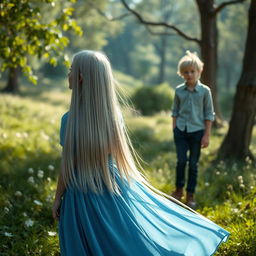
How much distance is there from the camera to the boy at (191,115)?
14.6ft

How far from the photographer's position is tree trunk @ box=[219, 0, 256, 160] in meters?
5.86

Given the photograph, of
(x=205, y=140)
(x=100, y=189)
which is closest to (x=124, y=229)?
(x=100, y=189)

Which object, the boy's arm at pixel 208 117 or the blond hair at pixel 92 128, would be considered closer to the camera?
the blond hair at pixel 92 128

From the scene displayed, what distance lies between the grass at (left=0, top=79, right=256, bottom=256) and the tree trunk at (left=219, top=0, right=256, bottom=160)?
35cm

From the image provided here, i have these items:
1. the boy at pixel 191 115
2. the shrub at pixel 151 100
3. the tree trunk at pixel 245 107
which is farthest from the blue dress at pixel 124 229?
the shrub at pixel 151 100

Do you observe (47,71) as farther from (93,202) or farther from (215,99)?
(93,202)

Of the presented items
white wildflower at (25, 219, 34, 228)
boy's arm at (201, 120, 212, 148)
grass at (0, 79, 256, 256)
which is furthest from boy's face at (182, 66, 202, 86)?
white wildflower at (25, 219, 34, 228)

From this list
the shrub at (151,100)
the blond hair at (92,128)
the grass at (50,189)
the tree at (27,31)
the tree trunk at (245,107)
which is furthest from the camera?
the shrub at (151,100)

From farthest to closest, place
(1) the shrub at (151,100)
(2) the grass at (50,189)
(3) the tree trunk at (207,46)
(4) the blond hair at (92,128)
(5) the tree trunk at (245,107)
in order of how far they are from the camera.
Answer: (1) the shrub at (151,100) → (3) the tree trunk at (207,46) → (5) the tree trunk at (245,107) → (2) the grass at (50,189) → (4) the blond hair at (92,128)

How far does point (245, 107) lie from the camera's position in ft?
19.6

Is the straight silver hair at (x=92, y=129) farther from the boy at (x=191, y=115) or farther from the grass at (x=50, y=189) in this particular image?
the boy at (x=191, y=115)

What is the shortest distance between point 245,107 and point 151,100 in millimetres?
11406

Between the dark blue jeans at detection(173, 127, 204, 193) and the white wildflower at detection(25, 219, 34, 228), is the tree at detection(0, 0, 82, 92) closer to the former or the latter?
the dark blue jeans at detection(173, 127, 204, 193)

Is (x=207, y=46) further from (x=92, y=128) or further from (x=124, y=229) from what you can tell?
(x=124, y=229)
